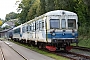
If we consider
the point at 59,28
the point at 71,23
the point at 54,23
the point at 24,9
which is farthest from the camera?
the point at 24,9

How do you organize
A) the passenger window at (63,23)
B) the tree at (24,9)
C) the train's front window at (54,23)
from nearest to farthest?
the train's front window at (54,23)
the passenger window at (63,23)
the tree at (24,9)

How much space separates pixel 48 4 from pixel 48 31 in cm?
2218

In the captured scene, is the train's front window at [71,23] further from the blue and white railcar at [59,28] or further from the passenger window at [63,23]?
the passenger window at [63,23]

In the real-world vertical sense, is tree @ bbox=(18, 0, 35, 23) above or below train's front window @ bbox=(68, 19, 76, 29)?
above

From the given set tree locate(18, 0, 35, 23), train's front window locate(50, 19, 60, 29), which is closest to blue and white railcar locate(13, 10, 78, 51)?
train's front window locate(50, 19, 60, 29)

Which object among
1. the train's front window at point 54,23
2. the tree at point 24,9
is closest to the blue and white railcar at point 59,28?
the train's front window at point 54,23

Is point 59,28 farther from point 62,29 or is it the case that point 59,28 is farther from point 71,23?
point 71,23

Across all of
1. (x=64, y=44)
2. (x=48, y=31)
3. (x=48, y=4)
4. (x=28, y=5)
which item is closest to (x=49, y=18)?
(x=48, y=31)

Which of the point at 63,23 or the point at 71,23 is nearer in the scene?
the point at 63,23

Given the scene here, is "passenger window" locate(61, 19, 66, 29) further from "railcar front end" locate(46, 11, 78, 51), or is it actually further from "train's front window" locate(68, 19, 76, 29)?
"train's front window" locate(68, 19, 76, 29)

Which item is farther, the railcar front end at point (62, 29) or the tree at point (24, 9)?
the tree at point (24, 9)

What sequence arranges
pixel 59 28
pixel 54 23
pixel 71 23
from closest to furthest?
pixel 59 28, pixel 54 23, pixel 71 23

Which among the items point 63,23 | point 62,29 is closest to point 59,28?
point 62,29

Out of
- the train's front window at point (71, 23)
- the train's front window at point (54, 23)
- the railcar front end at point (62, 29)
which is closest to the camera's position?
the railcar front end at point (62, 29)
